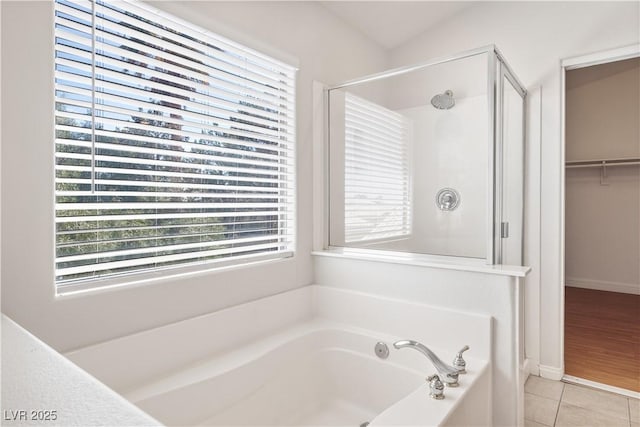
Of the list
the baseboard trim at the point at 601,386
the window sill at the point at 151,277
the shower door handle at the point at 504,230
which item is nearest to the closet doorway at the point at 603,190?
the baseboard trim at the point at 601,386

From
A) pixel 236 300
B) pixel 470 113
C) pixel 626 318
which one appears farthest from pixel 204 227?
pixel 626 318

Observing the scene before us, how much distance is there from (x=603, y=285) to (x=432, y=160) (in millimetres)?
3756

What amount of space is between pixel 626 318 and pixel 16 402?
4546 millimetres

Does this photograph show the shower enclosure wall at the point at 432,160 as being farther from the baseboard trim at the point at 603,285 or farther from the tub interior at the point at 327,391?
the baseboard trim at the point at 603,285

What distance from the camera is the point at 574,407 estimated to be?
2.09 m

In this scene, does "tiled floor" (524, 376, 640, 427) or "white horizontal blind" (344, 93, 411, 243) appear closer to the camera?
"tiled floor" (524, 376, 640, 427)

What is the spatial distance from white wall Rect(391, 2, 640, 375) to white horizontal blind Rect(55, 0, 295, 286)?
1695mm

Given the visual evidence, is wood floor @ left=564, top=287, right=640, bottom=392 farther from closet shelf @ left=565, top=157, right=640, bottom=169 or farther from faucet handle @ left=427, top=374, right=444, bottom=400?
faucet handle @ left=427, top=374, right=444, bottom=400

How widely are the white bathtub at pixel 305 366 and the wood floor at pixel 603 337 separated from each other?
4.29 feet

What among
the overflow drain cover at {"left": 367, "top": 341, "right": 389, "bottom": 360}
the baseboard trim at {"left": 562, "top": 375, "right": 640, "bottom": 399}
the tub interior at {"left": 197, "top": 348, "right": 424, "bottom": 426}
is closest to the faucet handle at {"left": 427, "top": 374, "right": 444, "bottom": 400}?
the tub interior at {"left": 197, "top": 348, "right": 424, "bottom": 426}

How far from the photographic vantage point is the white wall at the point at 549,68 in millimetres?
2305

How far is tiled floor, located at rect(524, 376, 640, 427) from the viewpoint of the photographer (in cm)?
195

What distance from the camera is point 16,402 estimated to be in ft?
1.69

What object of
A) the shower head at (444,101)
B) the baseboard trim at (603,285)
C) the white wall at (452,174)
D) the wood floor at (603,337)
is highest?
the shower head at (444,101)
